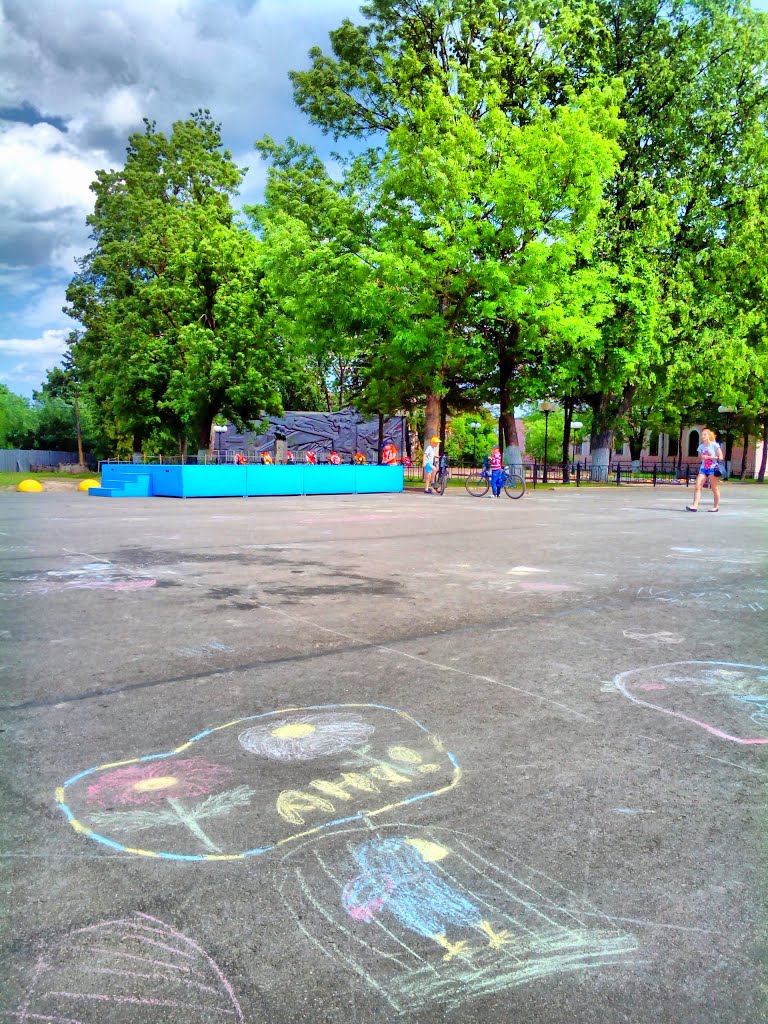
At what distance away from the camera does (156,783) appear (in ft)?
9.80

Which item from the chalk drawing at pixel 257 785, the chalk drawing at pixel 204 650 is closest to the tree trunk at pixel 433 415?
the chalk drawing at pixel 204 650

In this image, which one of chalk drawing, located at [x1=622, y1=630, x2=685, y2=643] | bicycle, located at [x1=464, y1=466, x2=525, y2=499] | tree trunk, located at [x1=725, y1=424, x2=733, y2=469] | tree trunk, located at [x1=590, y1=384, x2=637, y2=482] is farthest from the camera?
tree trunk, located at [x1=725, y1=424, x2=733, y2=469]

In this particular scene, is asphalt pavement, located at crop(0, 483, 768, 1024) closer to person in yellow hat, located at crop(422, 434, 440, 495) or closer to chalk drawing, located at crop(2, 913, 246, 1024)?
chalk drawing, located at crop(2, 913, 246, 1024)

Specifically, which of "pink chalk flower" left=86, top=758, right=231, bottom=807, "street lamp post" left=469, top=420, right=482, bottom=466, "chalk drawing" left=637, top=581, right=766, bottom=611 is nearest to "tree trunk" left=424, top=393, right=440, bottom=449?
"chalk drawing" left=637, top=581, right=766, bottom=611

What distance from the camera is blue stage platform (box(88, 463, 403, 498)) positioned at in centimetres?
2380

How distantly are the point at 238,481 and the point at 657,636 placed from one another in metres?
20.5

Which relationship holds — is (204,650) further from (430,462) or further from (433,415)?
(433,415)

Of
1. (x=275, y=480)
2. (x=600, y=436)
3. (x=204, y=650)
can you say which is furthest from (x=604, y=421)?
(x=204, y=650)

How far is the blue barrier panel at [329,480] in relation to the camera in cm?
2639

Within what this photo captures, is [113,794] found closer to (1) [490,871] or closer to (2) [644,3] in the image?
(1) [490,871]

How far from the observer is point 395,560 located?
30.6 feet

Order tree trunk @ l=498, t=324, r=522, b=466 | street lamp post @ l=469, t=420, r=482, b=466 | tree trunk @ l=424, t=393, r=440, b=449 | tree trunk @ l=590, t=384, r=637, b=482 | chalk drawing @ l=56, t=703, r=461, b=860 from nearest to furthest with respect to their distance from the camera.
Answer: chalk drawing @ l=56, t=703, r=461, b=860, tree trunk @ l=424, t=393, r=440, b=449, tree trunk @ l=498, t=324, r=522, b=466, tree trunk @ l=590, t=384, r=637, b=482, street lamp post @ l=469, t=420, r=482, b=466

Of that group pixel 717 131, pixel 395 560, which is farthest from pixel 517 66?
pixel 395 560

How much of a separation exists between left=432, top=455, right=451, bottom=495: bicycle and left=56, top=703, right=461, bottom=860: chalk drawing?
72.2ft
